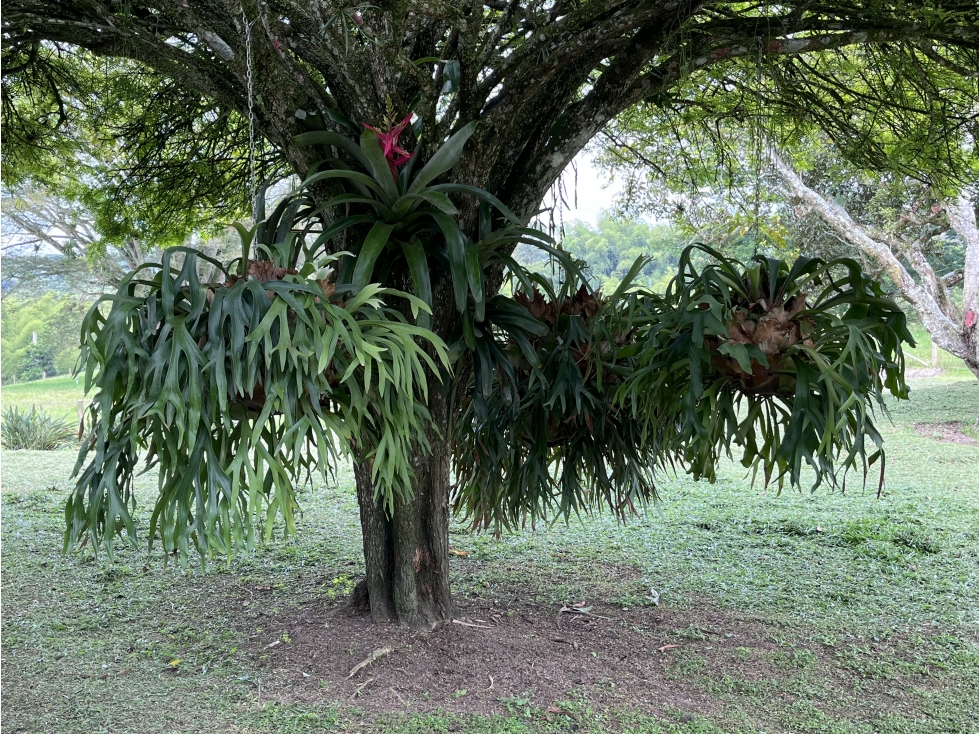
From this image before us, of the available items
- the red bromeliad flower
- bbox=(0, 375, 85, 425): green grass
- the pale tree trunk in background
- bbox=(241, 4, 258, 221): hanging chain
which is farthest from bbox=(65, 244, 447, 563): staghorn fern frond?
bbox=(0, 375, 85, 425): green grass

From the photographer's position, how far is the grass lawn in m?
2.06

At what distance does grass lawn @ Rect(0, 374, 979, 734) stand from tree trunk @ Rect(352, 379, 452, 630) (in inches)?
3.1

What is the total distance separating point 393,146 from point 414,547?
1163 millimetres

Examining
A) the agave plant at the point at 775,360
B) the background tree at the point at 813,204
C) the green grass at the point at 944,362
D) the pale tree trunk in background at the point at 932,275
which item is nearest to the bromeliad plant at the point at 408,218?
the agave plant at the point at 775,360

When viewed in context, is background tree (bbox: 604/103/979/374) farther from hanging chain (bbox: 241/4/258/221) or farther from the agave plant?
hanging chain (bbox: 241/4/258/221)

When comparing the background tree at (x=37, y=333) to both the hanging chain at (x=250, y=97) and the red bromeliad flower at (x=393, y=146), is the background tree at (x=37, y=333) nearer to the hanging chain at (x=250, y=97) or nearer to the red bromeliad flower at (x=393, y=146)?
the hanging chain at (x=250, y=97)

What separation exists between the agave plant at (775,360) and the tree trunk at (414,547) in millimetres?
668

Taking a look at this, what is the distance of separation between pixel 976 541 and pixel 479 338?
2987 millimetres

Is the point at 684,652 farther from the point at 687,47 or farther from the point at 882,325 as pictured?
the point at 687,47

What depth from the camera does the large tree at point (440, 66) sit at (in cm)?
193

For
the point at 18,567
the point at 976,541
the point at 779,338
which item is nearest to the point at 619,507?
the point at 779,338

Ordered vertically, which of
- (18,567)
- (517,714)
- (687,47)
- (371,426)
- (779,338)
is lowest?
(517,714)

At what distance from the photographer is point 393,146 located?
71.3 inches

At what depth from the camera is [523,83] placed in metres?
1.99
